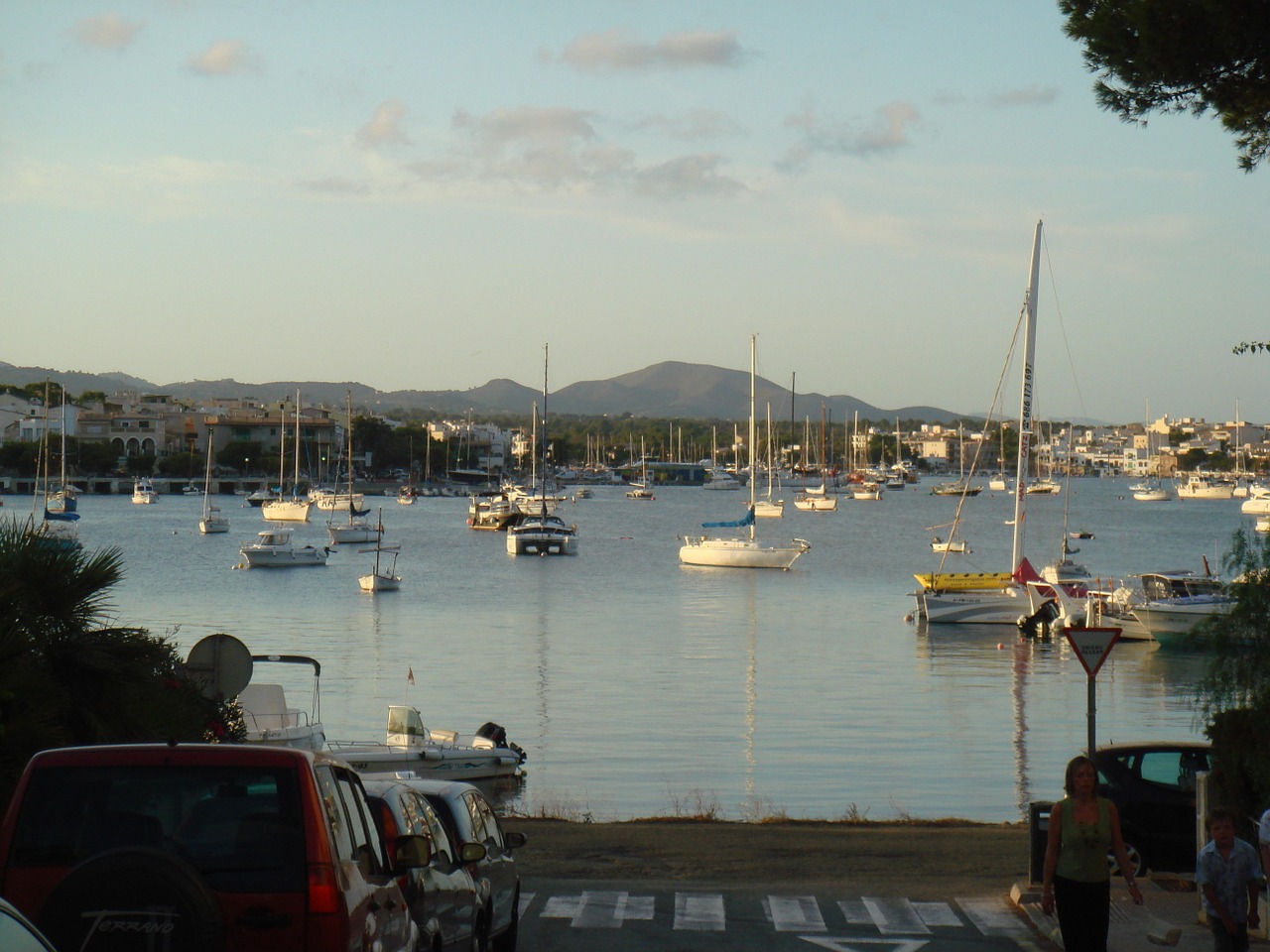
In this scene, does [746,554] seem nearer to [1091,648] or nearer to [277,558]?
[277,558]

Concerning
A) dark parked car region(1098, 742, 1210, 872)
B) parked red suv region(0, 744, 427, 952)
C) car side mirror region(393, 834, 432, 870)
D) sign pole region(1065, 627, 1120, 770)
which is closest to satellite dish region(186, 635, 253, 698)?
sign pole region(1065, 627, 1120, 770)

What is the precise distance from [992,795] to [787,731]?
7.84m

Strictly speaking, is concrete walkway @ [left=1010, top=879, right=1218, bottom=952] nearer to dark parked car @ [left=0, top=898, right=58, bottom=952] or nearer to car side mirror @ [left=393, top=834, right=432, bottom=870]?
car side mirror @ [left=393, top=834, right=432, bottom=870]

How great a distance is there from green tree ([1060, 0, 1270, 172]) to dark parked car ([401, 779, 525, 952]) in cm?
950

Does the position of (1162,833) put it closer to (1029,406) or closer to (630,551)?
(1029,406)

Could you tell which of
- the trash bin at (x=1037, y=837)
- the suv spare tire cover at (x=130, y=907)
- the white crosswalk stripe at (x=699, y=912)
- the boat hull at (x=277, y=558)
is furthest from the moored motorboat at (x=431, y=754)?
the boat hull at (x=277, y=558)

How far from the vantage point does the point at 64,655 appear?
1110 cm

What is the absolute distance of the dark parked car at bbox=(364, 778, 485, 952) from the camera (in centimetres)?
789

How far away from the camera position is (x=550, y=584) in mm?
74812

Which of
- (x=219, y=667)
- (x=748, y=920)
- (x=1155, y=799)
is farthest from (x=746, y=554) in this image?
(x=748, y=920)

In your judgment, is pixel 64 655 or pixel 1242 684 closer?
pixel 64 655

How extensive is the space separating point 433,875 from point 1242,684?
8.52 m

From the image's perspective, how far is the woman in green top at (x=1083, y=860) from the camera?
9.09 metres

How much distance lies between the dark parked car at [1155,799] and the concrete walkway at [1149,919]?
1.13 m
